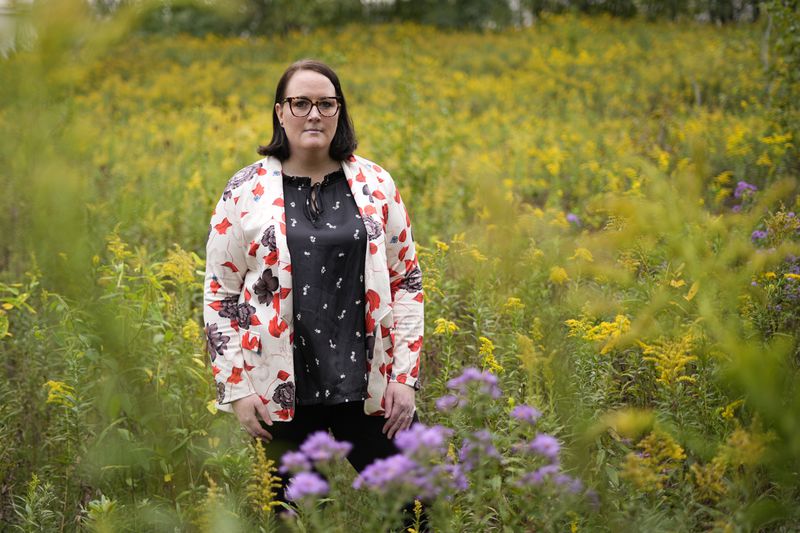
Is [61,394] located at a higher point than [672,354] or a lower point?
lower

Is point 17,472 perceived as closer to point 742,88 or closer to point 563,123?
point 563,123

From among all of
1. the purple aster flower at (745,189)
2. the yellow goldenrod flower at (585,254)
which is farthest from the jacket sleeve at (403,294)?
the purple aster flower at (745,189)

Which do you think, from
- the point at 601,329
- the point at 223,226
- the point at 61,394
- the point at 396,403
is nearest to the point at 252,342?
the point at 223,226

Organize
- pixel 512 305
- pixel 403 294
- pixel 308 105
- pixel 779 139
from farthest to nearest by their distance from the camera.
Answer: pixel 779 139
pixel 512 305
pixel 403 294
pixel 308 105

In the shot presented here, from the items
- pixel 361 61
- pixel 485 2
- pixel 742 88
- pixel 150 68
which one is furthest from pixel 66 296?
pixel 485 2

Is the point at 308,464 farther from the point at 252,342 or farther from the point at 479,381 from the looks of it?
the point at 252,342

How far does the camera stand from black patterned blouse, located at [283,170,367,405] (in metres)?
2.11

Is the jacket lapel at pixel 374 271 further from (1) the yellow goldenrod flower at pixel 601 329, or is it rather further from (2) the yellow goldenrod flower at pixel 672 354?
(2) the yellow goldenrod flower at pixel 672 354

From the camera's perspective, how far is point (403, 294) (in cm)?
229

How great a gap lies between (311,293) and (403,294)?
0.32 m

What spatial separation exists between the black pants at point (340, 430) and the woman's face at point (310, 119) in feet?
2.62

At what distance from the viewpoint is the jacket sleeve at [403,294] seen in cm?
221

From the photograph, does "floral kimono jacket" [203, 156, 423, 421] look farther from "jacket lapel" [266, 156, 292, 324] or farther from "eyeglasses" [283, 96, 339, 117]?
"eyeglasses" [283, 96, 339, 117]

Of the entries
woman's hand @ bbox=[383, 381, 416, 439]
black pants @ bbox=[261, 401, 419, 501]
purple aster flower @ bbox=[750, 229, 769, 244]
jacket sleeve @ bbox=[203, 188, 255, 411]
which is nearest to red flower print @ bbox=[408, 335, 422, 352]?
woman's hand @ bbox=[383, 381, 416, 439]
